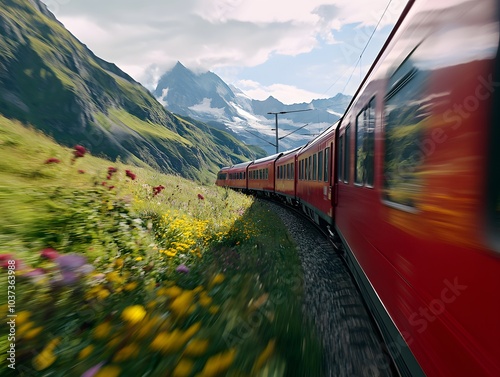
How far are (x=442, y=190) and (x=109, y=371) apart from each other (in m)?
2.15

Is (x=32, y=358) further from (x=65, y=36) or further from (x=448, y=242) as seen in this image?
(x=65, y=36)

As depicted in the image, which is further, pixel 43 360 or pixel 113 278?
pixel 113 278

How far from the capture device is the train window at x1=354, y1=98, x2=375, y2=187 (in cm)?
436

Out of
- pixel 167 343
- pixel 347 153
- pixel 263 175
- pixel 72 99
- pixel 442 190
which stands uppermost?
pixel 72 99

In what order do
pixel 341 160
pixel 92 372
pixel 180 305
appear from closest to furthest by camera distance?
pixel 92 372 < pixel 180 305 < pixel 341 160

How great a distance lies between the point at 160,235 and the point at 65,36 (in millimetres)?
175488

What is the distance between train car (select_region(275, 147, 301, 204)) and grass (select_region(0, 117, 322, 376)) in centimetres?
1138

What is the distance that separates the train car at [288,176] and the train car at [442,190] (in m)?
14.2

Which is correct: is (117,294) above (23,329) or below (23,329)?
below

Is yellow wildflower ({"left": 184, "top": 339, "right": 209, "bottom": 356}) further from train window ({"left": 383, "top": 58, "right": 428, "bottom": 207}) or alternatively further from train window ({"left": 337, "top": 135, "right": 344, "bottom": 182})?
train window ({"left": 337, "top": 135, "right": 344, "bottom": 182})

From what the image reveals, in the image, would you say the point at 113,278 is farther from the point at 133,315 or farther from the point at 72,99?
the point at 72,99

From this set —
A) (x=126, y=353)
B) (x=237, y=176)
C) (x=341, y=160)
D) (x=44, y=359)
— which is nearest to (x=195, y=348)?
→ (x=126, y=353)

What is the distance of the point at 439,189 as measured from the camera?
7.00 ft

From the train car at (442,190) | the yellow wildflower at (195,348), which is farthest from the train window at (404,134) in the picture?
the yellow wildflower at (195,348)
